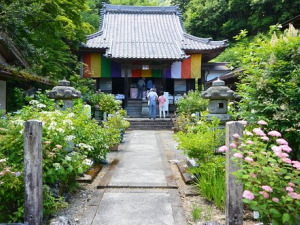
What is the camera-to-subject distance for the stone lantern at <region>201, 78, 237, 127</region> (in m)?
6.42

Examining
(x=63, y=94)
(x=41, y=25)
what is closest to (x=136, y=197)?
(x=63, y=94)

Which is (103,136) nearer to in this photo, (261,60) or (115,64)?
(261,60)

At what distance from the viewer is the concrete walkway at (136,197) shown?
13.3ft

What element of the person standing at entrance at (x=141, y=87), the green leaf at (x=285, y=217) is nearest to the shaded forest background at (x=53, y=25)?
the person standing at entrance at (x=141, y=87)

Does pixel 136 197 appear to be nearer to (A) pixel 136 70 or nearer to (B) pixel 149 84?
(A) pixel 136 70

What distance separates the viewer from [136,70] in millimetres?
20734

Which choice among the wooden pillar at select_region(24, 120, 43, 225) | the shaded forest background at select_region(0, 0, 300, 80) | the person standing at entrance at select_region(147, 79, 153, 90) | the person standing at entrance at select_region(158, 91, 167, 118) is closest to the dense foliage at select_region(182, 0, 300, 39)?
the shaded forest background at select_region(0, 0, 300, 80)

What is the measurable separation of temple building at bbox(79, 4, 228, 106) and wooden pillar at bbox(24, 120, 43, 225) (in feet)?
50.8

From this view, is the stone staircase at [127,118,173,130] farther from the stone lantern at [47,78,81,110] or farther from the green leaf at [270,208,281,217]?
the green leaf at [270,208,281,217]

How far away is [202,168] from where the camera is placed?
5113 millimetres

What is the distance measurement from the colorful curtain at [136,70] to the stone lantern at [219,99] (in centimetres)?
1427

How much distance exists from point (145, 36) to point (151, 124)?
8377 millimetres

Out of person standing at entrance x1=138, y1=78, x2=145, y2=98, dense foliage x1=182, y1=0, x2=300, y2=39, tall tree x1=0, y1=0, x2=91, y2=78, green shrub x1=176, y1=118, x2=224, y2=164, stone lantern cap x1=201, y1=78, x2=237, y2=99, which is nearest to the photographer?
green shrub x1=176, y1=118, x2=224, y2=164

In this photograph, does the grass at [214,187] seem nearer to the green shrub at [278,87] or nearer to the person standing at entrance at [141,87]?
the green shrub at [278,87]
